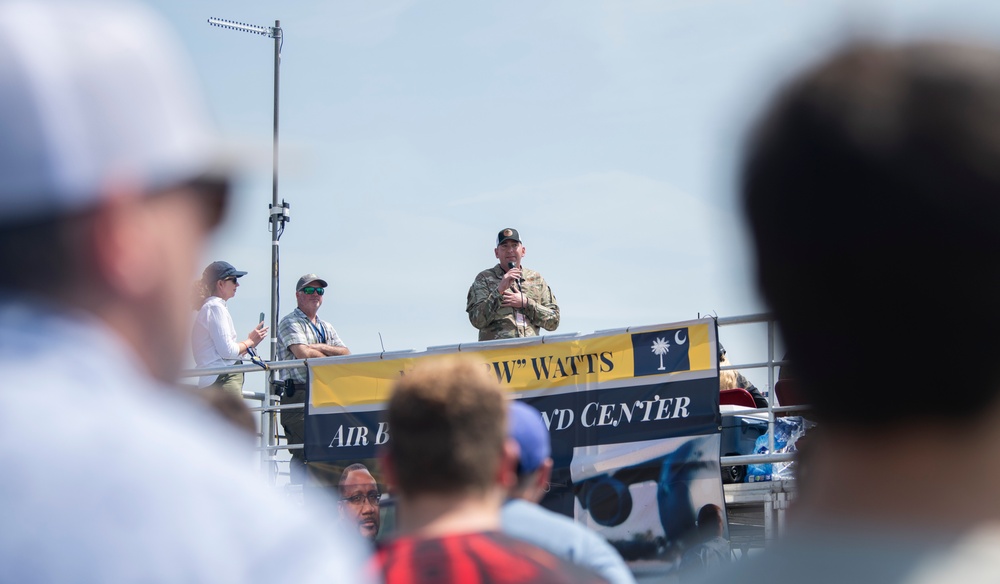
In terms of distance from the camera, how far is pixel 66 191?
0.93 metres

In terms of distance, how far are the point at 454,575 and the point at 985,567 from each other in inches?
44.5

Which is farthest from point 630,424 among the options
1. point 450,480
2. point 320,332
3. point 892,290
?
point 892,290

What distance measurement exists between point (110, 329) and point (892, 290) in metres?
0.74

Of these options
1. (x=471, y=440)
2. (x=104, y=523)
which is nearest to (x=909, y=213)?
(x=104, y=523)

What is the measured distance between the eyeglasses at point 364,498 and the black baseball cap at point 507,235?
245 cm

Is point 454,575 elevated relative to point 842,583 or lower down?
lower down

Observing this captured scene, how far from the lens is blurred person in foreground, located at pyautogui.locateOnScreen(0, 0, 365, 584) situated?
2.82 ft

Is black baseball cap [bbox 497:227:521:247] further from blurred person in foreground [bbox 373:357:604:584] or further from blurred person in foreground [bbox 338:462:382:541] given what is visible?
blurred person in foreground [bbox 373:357:604:584]

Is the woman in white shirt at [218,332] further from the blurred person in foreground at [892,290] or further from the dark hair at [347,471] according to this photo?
the blurred person in foreground at [892,290]

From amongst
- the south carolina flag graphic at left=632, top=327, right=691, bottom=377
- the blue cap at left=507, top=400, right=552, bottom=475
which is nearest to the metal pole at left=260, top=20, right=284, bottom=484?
the south carolina flag graphic at left=632, top=327, right=691, bottom=377

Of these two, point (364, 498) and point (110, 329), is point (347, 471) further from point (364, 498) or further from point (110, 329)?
point (110, 329)

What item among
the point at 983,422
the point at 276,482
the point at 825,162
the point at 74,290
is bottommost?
the point at 276,482

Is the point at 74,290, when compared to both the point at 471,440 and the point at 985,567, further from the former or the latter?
the point at 471,440

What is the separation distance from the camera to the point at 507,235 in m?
8.79
